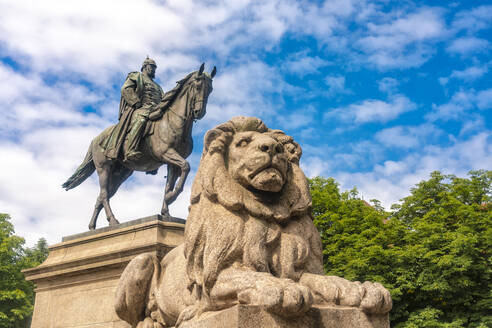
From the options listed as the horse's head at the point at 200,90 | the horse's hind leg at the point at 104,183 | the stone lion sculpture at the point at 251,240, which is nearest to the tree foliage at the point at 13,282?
the horse's hind leg at the point at 104,183

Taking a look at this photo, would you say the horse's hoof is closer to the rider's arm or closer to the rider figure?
the rider figure

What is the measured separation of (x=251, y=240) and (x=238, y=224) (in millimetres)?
162

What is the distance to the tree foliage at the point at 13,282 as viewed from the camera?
90.2ft

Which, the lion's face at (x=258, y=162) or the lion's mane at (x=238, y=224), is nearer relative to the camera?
the lion's mane at (x=238, y=224)

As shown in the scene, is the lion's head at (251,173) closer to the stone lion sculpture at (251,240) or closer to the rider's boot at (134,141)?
the stone lion sculpture at (251,240)

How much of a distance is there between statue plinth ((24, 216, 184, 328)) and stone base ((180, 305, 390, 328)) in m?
4.52

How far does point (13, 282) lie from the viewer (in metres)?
28.9

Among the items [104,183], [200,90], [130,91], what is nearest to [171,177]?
[104,183]

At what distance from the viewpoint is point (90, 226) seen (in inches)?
464

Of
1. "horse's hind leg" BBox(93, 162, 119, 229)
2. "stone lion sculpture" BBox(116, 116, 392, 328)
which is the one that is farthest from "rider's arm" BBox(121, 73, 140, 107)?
"stone lion sculpture" BBox(116, 116, 392, 328)

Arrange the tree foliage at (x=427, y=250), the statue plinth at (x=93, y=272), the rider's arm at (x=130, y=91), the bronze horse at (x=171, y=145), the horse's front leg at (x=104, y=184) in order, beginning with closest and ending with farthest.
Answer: the statue plinth at (x=93, y=272), the bronze horse at (x=171, y=145), the horse's front leg at (x=104, y=184), the rider's arm at (x=130, y=91), the tree foliage at (x=427, y=250)

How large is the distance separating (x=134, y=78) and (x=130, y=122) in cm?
115

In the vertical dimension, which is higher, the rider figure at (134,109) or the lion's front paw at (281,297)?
the rider figure at (134,109)

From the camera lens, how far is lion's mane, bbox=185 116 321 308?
13.8 ft
